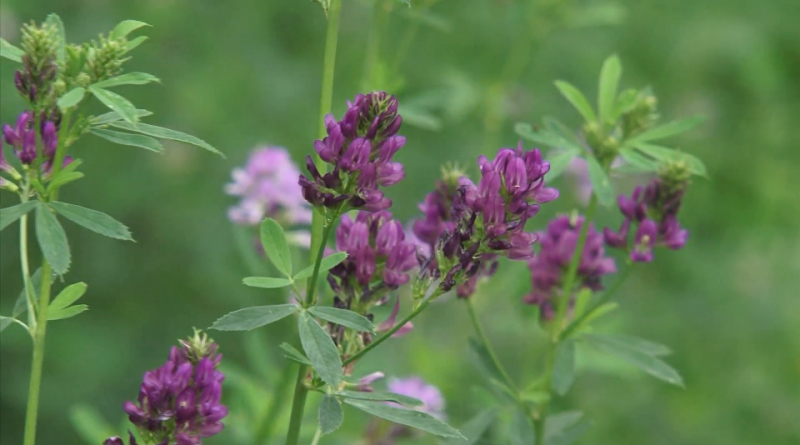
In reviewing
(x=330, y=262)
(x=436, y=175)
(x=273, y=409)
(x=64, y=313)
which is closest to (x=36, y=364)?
(x=64, y=313)

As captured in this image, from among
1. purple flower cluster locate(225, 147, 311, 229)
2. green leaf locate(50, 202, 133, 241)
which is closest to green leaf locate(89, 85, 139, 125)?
green leaf locate(50, 202, 133, 241)

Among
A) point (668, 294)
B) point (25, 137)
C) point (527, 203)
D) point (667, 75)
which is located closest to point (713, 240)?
point (668, 294)

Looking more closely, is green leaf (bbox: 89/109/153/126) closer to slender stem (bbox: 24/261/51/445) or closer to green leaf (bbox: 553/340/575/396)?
slender stem (bbox: 24/261/51/445)

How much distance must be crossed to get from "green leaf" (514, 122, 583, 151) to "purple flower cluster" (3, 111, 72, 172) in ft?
2.69

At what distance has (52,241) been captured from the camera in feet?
4.50

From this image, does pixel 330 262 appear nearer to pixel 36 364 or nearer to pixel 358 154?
pixel 358 154

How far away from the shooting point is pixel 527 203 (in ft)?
4.89

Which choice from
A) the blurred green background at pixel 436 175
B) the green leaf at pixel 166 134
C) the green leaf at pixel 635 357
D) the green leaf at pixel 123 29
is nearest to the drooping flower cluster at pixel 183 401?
the green leaf at pixel 166 134

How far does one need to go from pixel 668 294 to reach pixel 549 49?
127 cm

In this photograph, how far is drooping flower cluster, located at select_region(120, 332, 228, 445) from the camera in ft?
4.67

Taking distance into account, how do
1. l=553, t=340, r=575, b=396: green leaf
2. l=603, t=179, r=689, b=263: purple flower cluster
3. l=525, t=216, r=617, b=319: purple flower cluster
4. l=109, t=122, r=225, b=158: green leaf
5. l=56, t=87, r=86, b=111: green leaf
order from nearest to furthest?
l=56, t=87, r=86, b=111: green leaf, l=109, t=122, r=225, b=158: green leaf, l=553, t=340, r=575, b=396: green leaf, l=603, t=179, r=689, b=263: purple flower cluster, l=525, t=216, r=617, b=319: purple flower cluster

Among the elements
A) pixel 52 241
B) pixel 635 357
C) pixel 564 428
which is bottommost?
pixel 564 428

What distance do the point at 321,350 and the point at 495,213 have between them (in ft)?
1.03

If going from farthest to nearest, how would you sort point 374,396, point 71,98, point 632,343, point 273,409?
point 273,409 → point 632,343 → point 374,396 → point 71,98
